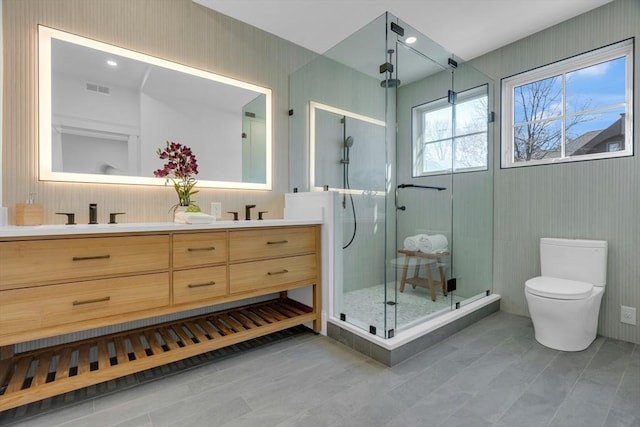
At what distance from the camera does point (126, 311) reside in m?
1.54

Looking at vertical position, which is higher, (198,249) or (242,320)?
(198,249)

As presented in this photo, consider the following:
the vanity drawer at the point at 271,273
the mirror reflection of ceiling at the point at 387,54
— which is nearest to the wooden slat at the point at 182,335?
the vanity drawer at the point at 271,273

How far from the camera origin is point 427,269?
2.70 m

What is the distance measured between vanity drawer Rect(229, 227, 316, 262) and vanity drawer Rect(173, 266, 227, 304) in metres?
0.13

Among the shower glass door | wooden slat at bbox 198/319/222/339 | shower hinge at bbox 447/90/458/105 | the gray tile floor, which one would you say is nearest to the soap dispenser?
the gray tile floor

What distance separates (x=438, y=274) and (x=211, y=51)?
270 cm

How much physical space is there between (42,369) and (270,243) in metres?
1.33

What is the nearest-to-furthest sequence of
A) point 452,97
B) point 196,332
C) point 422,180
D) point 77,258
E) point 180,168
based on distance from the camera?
point 77,258
point 196,332
point 180,168
point 422,180
point 452,97

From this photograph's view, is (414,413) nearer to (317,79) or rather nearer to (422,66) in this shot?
(422,66)

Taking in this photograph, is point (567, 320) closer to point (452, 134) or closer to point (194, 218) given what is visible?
point (452, 134)

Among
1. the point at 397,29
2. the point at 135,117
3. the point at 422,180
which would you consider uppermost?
the point at 397,29

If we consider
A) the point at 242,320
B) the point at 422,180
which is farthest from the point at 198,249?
the point at 422,180

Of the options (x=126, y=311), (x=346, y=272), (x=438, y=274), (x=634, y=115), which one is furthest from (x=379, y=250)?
(x=634, y=115)

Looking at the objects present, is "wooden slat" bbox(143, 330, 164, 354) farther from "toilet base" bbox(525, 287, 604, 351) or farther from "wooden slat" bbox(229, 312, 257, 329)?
"toilet base" bbox(525, 287, 604, 351)
